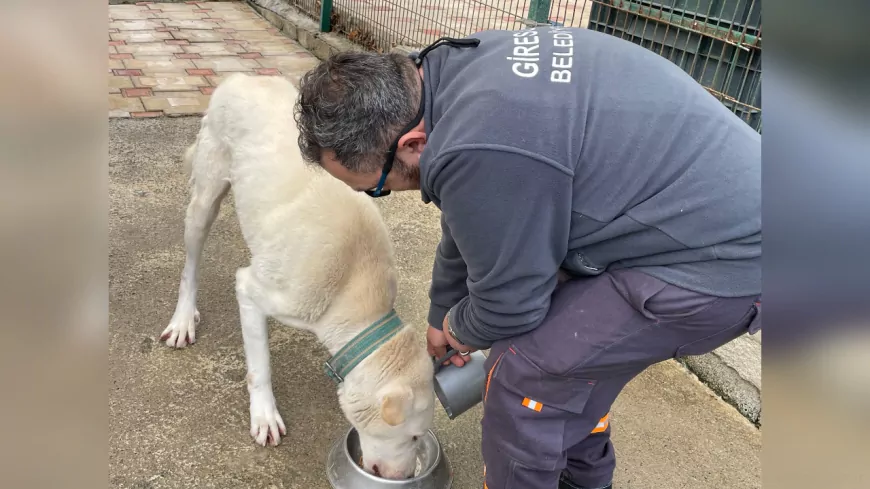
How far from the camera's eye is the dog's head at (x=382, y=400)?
253 centimetres

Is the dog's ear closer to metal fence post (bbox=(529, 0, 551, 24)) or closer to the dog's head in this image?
the dog's head

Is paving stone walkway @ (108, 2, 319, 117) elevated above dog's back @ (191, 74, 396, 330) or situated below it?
below

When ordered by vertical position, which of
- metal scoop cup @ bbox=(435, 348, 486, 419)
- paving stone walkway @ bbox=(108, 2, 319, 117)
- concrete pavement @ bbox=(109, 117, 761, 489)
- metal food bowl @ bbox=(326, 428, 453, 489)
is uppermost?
metal scoop cup @ bbox=(435, 348, 486, 419)

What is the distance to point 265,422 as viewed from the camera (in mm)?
2908

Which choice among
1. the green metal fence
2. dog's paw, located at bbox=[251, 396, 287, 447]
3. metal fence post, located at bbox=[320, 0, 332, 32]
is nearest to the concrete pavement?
dog's paw, located at bbox=[251, 396, 287, 447]

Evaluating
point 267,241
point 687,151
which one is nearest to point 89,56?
point 687,151

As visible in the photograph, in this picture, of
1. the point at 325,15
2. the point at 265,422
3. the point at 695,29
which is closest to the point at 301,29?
the point at 325,15

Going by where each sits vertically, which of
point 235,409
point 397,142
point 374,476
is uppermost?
point 397,142

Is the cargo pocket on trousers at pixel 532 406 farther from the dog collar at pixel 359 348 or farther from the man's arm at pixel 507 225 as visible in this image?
the dog collar at pixel 359 348

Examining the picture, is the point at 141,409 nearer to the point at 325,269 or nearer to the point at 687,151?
the point at 325,269

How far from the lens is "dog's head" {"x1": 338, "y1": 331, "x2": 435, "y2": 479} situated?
2525 mm

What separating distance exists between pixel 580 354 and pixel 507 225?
1.68 ft

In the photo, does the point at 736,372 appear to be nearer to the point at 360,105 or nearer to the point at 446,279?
the point at 446,279

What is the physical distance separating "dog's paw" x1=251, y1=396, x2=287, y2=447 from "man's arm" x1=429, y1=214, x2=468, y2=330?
0.82 m
